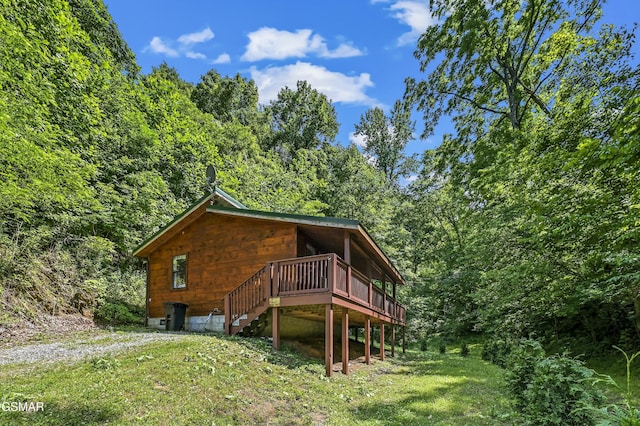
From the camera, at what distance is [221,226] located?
519 inches

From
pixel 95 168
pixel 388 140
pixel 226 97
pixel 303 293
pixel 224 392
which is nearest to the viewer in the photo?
pixel 224 392

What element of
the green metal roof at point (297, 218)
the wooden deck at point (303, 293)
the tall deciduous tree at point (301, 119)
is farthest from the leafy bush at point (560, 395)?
the tall deciduous tree at point (301, 119)

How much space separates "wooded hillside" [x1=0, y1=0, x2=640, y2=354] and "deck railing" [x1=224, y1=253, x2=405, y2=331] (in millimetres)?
4943

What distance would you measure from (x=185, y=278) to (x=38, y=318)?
4346 millimetres

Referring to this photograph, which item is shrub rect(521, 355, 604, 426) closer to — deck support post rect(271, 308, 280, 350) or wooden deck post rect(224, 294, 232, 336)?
deck support post rect(271, 308, 280, 350)

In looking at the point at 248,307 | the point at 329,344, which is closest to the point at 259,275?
the point at 248,307

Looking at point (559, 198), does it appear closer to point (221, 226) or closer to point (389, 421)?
point (389, 421)

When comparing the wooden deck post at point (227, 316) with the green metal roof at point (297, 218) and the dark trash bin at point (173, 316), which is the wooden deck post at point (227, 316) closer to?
the dark trash bin at point (173, 316)

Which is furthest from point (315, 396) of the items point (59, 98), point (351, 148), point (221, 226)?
point (351, 148)

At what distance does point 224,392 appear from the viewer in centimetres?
616

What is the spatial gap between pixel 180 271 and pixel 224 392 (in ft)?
28.0

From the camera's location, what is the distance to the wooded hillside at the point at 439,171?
896cm

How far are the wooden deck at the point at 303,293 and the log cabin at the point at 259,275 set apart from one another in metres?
0.03

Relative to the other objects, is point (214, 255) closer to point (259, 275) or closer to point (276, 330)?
point (259, 275)
